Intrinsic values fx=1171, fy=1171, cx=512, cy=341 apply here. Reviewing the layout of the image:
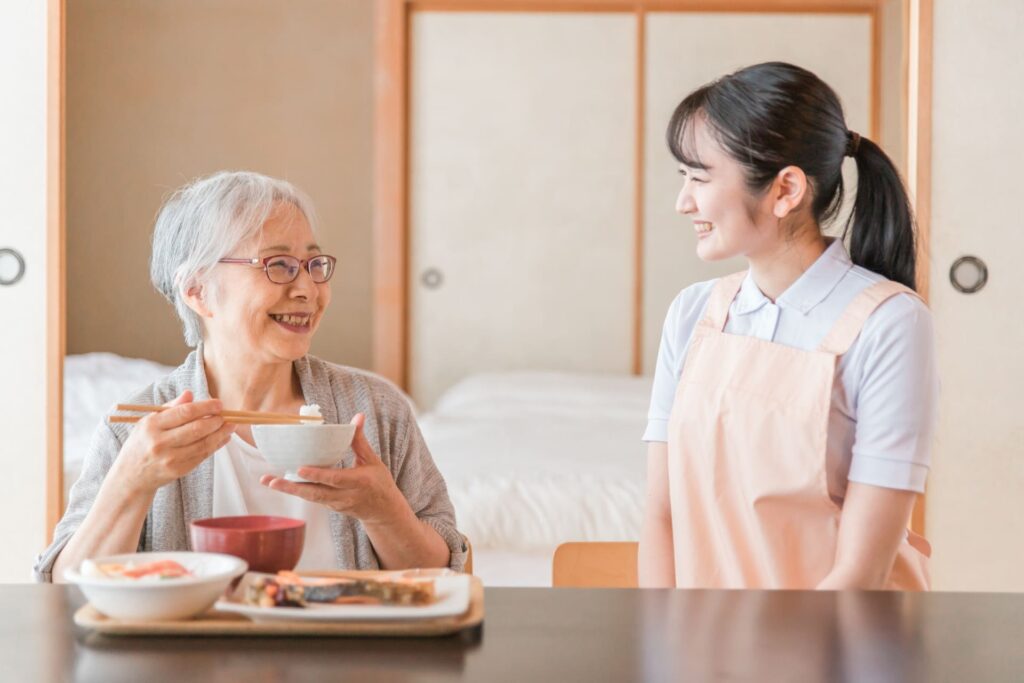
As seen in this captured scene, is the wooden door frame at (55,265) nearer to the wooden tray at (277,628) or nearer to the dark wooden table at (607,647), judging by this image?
the dark wooden table at (607,647)

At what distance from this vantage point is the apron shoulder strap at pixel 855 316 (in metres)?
1.50

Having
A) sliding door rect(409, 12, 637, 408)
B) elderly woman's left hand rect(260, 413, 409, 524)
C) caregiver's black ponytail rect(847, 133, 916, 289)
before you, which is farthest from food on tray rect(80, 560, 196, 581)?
sliding door rect(409, 12, 637, 408)

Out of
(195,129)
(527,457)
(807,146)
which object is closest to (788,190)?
(807,146)

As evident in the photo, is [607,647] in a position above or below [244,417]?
below

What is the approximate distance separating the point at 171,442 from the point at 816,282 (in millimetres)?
857

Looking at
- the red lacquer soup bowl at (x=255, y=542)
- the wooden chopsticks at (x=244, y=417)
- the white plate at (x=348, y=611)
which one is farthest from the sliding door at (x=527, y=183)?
the white plate at (x=348, y=611)

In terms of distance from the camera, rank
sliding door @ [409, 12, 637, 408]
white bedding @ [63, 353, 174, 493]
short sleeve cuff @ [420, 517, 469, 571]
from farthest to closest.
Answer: sliding door @ [409, 12, 637, 408] → white bedding @ [63, 353, 174, 493] → short sleeve cuff @ [420, 517, 469, 571]

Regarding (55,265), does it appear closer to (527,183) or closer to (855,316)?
(855,316)

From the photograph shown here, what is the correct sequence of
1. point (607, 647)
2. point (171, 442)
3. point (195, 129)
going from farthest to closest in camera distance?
point (195, 129), point (171, 442), point (607, 647)

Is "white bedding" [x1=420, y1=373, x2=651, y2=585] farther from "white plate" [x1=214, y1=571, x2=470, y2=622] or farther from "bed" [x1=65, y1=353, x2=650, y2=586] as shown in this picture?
"white plate" [x1=214, y1=571, x2=470, y2=622]

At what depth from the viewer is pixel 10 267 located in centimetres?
236

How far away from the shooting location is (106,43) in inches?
191

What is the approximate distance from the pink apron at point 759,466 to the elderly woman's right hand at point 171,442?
2.05 feet

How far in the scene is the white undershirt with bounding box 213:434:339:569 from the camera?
5.28 feet
